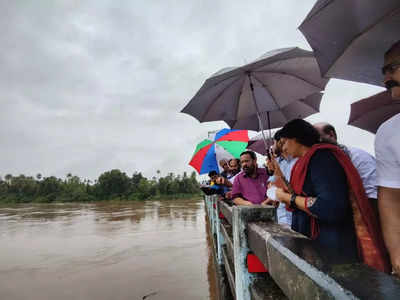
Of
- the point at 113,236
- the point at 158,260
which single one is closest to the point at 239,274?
the point at 158,260

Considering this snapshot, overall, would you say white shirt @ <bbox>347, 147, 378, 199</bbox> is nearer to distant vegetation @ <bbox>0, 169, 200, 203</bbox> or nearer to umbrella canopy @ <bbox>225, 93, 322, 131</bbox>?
umbrella canopy @ <bbox>225, 93, 322, 131</bbox>

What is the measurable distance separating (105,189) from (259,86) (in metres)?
68.9

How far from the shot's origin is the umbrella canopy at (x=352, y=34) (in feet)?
5.03

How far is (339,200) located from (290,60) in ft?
7.80

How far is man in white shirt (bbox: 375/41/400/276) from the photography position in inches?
45.6

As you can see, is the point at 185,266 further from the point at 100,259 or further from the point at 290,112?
the point at 290,112

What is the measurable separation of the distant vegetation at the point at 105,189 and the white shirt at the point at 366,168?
59017 millimetres

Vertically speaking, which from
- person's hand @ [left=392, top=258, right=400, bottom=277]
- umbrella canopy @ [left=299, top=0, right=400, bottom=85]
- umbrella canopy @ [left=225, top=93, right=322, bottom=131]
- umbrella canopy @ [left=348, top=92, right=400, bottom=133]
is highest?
umbrella canopy @ [left=225, top=93, right=322, bottom=131]

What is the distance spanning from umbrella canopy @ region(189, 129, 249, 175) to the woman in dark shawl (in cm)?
403

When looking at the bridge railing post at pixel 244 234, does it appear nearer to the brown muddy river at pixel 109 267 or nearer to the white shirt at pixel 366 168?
the white shirt at pixel 366 168

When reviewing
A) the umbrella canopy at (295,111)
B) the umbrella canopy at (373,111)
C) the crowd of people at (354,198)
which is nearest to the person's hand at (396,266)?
the crowd of people at (354,198)

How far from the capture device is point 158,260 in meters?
6.41

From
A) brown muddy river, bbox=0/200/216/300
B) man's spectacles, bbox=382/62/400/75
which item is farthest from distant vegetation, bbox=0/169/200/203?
man's spectacles, bbox=382/62/400/75

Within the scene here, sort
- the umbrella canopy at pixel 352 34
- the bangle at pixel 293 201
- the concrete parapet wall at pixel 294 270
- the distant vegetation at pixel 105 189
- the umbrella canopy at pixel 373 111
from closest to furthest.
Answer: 1. the concrete parapet wall at pixel 294 270
2. the bangle at pixel 293 201
3. the umbrella canopy at pixel 352 34
4. the umbrella canopy at pixel 373 111
5. the distant vegetation at pixel 105 189
